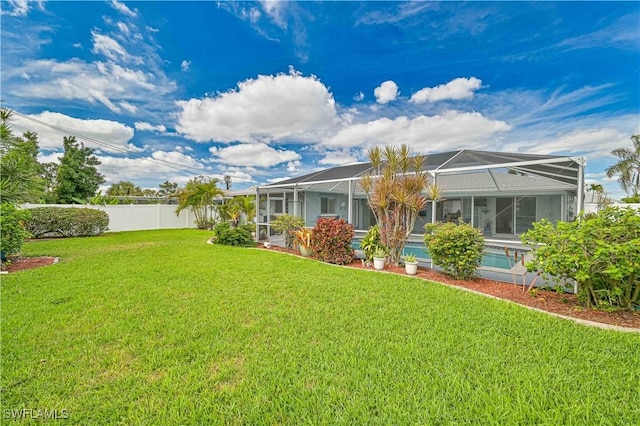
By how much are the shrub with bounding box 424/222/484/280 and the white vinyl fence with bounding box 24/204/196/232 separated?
21695 mm

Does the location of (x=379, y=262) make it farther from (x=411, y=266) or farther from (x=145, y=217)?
(x=145, y=217)

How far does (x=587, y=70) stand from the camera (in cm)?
1108

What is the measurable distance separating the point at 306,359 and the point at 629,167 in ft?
96.4

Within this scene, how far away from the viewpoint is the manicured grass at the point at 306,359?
93.0 inches

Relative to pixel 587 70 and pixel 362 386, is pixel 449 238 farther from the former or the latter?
pixel 587 70

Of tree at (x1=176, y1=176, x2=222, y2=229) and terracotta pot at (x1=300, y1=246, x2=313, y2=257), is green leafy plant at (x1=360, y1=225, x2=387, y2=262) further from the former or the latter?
tree at (x1=176, y1=176, x2=222, y2=229)

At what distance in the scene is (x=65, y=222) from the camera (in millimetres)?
14984

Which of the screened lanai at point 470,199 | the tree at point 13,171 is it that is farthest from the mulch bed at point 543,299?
the tree at point 13,171

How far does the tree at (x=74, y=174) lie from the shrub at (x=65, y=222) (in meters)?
8.46

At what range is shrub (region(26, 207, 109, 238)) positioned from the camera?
46.8ft

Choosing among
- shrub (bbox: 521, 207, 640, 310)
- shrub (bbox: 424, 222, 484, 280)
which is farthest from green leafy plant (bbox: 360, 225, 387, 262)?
shrub (bbox: 521, 207, 640, 310)

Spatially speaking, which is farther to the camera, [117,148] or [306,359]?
[117,148]

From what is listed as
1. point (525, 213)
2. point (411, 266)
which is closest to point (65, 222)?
point (411, 266)

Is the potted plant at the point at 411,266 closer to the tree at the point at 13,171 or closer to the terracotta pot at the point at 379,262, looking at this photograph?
the terracotta pot at the point at 379,262
